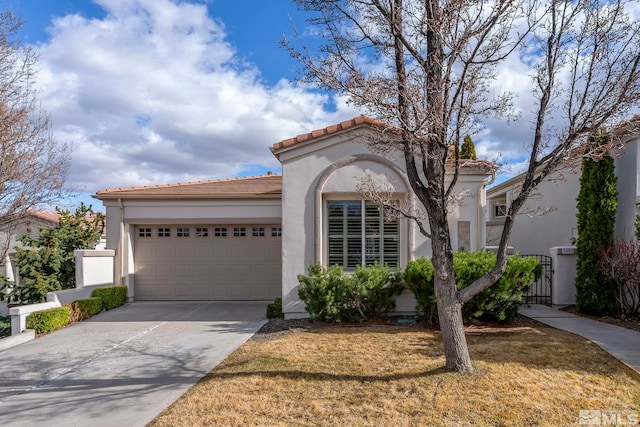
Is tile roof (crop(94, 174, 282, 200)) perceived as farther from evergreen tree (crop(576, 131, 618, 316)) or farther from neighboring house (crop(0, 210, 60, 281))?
evergreen tree (crop(576, 131, 618, 316))

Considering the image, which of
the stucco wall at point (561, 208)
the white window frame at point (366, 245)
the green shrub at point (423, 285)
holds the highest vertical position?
the stucco wall at point (561, 208)

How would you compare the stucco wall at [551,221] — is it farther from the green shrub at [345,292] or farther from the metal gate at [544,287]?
the green shrub at [345,292]

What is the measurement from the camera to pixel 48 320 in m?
8.52

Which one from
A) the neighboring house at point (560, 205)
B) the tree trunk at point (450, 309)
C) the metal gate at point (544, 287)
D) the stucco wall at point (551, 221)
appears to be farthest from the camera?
the stucco wall at point (551, 221)

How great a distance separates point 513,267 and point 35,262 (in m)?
11.7

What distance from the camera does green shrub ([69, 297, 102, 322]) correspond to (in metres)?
9.51

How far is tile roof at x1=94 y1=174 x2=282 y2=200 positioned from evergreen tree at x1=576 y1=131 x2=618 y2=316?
26.7 feet

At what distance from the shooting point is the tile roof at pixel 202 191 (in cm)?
1173

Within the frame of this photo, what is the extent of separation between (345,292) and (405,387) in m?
3.61

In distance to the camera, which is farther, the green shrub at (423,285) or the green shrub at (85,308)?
the green shrub at (85,308)

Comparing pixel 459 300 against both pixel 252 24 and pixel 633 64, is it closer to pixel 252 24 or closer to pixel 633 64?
pixel 633 64

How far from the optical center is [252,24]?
7.55 meters

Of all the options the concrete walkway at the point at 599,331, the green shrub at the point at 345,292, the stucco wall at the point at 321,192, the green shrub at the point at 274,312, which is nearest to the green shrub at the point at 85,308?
the green shrub at the point at 274,312

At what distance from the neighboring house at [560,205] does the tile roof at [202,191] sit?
22.3ft
